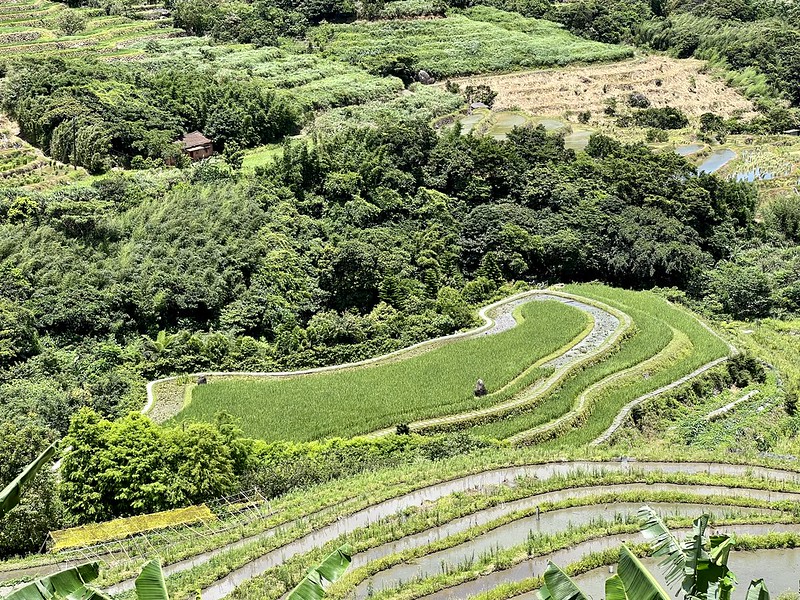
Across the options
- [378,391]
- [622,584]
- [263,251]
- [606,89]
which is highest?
[606,89]

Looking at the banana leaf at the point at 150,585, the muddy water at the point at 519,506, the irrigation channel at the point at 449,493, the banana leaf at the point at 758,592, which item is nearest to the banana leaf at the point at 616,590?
the banana leaf at the point at 758,592

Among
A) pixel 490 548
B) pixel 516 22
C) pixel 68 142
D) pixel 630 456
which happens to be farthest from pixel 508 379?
pixel 516 22

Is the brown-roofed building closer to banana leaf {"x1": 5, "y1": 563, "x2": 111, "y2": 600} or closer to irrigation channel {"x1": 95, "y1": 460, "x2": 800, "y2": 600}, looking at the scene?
irrigation channel {"x1": 95, "y1": 460, "x2": 800, "y2": 600}

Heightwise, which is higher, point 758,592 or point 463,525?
point 758,592

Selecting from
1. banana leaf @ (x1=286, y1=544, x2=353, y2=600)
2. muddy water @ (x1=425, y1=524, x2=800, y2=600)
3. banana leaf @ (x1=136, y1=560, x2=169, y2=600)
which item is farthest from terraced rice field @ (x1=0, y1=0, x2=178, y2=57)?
banana leaf @ (x1=286, y1=544, x2=353, y2=600)

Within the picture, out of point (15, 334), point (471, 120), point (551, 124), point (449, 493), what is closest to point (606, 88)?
point (551, 124)

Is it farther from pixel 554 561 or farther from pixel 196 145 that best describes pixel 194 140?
pixel 554 561
